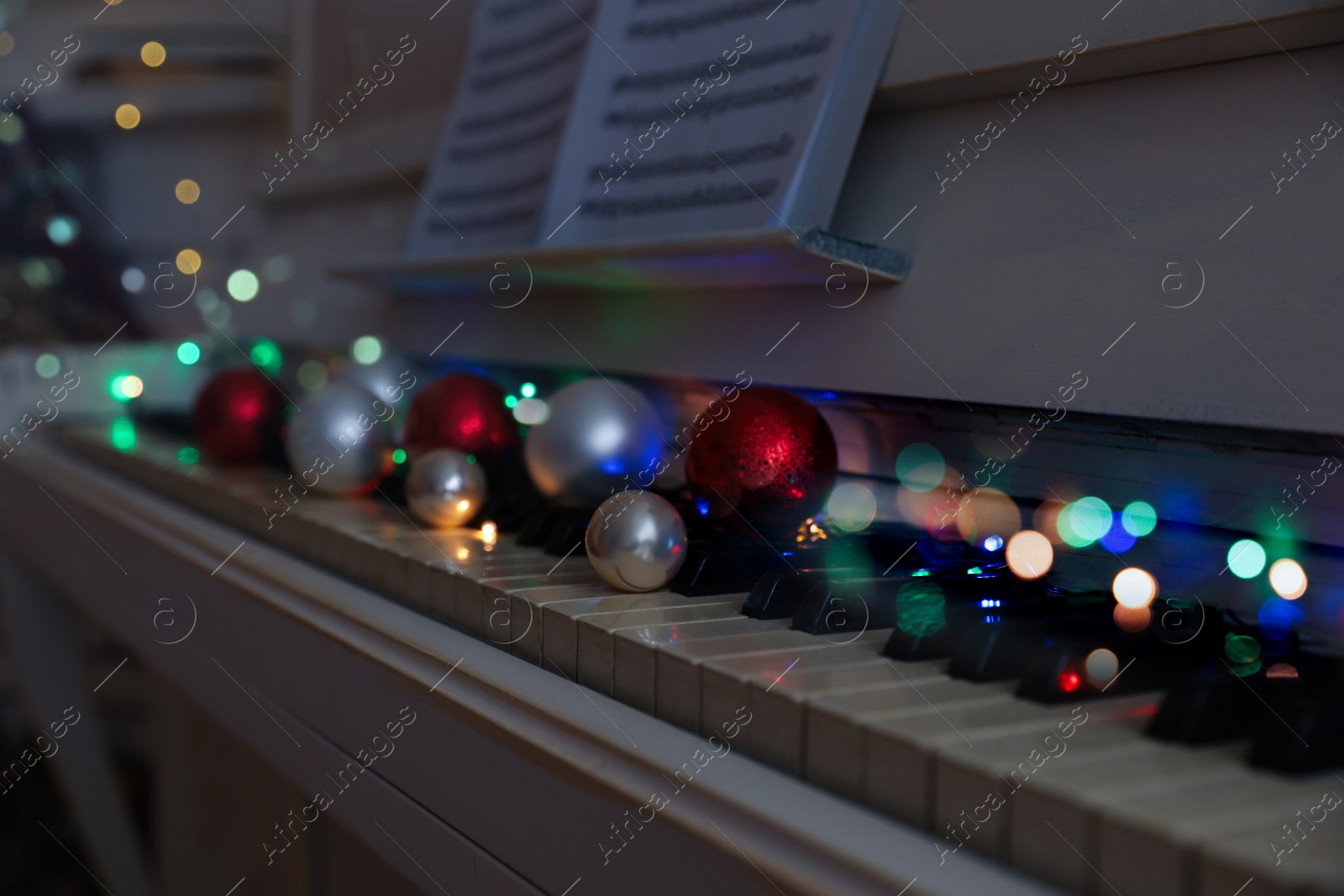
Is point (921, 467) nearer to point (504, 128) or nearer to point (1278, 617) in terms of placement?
point (1278, 617)

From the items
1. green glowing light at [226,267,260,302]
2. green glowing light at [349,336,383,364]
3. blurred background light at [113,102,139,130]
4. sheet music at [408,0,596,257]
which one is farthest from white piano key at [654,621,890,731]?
blurred background light at [113,102,139,130]

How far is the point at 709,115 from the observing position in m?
1.15

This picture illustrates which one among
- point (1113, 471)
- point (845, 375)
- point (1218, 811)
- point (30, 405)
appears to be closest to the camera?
point (1218, 811)

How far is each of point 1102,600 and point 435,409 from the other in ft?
2.57

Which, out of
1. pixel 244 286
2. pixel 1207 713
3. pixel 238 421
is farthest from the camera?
pixel 244 286

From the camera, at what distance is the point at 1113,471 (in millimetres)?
786

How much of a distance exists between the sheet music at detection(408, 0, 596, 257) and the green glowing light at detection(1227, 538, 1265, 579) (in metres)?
0.96

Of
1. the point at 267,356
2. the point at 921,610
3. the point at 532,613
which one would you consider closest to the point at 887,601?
the point at 921,610

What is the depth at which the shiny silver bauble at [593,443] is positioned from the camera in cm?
99

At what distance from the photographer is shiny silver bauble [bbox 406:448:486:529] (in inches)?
40.0

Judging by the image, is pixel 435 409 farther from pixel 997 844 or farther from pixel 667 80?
pixel 997 844

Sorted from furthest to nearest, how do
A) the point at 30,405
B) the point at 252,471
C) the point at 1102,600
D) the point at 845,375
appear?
the point at 30,405
the point at 252,471
the point at 845,375
the point at 1102,600

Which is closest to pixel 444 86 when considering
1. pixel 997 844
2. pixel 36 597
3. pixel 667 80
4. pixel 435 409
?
pixel 667 80

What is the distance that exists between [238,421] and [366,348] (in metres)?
0.42
